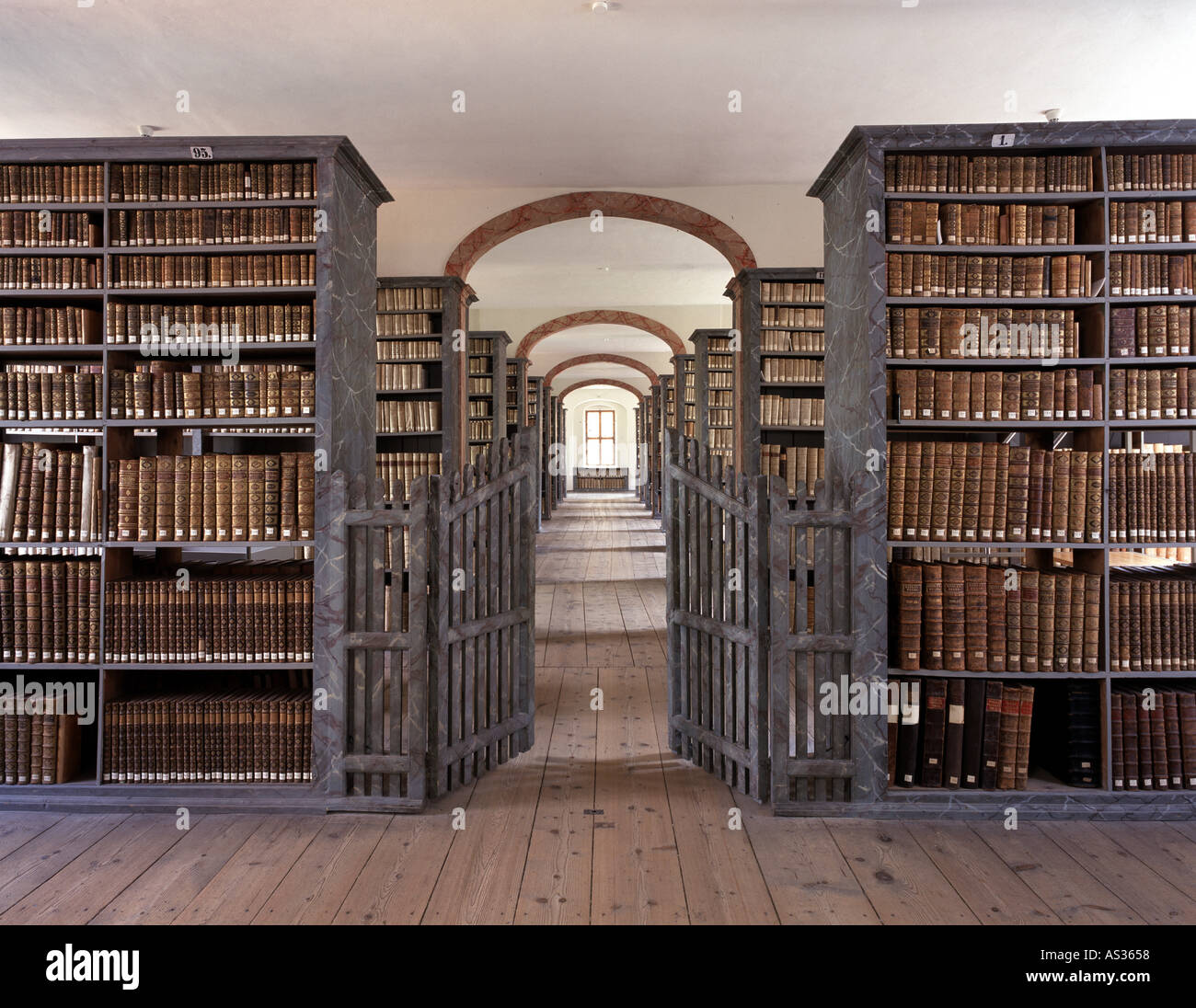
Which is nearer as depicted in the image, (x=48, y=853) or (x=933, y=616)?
(x=48, y=853)

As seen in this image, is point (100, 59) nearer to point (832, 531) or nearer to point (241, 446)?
point (241, 446)

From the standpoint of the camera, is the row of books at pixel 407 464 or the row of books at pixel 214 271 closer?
the row of books at pixel 214 271

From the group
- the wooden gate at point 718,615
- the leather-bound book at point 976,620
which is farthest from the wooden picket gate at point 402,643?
the leather-bound book at point 976,620

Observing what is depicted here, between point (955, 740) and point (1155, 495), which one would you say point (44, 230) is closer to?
point (955, 740)

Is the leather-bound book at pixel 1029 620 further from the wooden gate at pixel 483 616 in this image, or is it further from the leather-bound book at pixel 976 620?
the wooden gate at pixel 483 616

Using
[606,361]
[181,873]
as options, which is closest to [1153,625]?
[181,873]

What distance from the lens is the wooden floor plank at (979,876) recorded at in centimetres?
255

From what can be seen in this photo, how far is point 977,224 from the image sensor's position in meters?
3.42

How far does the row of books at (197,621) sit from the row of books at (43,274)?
1236mm

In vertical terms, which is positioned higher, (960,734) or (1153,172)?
(1153,172)

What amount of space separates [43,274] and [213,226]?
2.38 ft

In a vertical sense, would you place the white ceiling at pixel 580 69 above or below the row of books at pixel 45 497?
above

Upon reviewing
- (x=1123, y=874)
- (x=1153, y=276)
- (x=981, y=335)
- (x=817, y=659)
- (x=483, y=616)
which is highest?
(x=1153, y=276)

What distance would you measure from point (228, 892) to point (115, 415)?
1926 mm
